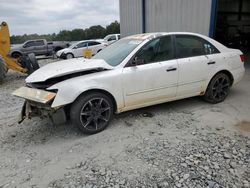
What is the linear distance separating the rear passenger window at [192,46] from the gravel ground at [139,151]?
1.12 metres

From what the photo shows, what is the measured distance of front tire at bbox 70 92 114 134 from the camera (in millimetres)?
3264

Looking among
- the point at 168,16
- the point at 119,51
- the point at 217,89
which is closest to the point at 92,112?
the point at 119,51

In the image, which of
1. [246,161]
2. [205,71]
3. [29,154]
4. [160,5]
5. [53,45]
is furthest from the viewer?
[53,45]

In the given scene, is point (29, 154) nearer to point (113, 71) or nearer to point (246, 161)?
point (113, 71)

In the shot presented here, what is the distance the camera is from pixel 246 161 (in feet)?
8.78

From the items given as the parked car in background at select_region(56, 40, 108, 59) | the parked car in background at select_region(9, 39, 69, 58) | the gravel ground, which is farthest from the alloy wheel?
the parked car in background at select_region(9, 39, 69, 58)

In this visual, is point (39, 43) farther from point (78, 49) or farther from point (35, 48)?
point (78, 49)

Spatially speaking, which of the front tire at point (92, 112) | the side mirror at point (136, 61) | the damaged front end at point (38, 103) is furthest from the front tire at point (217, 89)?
the damaged front end at point (38, 103)


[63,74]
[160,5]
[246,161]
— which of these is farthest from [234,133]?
[160,5]

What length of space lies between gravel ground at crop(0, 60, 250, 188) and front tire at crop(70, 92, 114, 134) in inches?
6.1

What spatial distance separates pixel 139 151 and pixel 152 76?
138cm

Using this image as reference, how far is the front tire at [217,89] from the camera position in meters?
4.45

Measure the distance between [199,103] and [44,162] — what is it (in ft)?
10.9

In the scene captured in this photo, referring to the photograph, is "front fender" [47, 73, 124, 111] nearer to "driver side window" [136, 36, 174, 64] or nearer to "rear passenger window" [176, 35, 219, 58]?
"driver side window" [136, 36, 174, 64]
